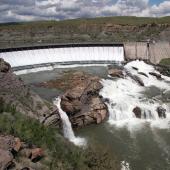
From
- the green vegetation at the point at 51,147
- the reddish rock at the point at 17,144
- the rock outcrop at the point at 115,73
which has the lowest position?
the rock outcrop at the point at 115,73

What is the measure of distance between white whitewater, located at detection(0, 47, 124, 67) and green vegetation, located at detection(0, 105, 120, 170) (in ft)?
98.1

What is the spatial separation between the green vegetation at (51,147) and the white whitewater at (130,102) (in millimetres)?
12582

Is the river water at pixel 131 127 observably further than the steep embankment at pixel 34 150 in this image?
Yes

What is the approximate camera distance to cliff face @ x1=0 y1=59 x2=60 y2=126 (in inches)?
904

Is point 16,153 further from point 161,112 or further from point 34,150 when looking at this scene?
point 161,112

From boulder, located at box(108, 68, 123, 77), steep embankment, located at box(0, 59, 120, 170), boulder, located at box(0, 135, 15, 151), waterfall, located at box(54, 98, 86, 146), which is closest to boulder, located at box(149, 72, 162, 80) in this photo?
boulder, located at box(108, 68, 123, 77)

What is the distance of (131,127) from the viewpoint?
28234 millimetres

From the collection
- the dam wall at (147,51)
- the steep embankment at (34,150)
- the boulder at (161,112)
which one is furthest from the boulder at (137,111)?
the dam wall at (147,51)

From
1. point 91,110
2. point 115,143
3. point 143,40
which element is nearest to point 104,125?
point 91,110

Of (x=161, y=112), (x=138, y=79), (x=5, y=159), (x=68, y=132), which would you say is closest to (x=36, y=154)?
(x=5, y=159)

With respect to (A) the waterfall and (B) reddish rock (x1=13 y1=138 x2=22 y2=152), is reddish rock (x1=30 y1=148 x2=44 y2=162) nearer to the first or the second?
(B) reddish rock (x1=13 y1=138 x2=22 y2=152)

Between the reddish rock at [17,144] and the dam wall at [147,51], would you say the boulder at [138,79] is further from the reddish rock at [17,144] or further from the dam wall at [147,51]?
the reddish rock at [17,144]

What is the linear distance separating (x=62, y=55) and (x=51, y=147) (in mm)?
37845

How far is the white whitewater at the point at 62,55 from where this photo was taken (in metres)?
46.0
